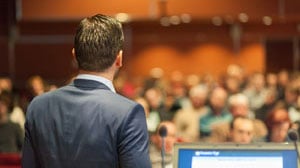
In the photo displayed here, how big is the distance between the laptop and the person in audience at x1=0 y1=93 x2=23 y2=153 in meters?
4.74

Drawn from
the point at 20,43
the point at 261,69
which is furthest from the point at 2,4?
the point at 261,69

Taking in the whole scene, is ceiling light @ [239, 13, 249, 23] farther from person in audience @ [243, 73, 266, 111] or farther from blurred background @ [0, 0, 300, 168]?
person in audience @ [243, 73, 266, 111]

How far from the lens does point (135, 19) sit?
1027 cm

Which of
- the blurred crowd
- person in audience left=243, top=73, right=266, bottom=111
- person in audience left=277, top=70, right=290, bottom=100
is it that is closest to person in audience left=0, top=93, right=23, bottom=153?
the blurred crowd

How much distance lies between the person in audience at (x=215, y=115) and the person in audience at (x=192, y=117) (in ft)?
0.34

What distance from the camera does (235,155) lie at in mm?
2662

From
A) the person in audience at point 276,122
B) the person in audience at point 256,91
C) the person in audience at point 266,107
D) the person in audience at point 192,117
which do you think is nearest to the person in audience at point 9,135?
the person in audience at point 192,117

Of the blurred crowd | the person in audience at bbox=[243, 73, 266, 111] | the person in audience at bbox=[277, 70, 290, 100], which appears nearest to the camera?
the blurred crowd

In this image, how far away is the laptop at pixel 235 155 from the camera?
263 cm

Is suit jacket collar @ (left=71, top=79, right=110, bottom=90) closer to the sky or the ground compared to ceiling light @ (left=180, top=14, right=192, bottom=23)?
closer to the ground

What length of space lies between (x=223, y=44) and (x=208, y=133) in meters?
5.60

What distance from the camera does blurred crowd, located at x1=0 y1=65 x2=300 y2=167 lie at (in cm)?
641

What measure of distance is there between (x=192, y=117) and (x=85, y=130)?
6.07 m

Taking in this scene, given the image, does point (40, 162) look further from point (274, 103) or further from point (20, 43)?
point (20, 43)
